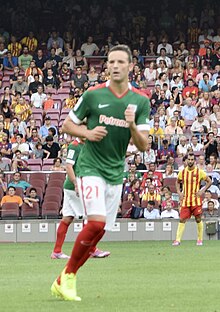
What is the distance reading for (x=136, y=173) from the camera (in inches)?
1054

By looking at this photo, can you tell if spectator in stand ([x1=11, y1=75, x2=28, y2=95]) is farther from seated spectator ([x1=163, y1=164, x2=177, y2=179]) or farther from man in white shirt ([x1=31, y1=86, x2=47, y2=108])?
seated spectator ([x1=163, y1=164, x2=177, y2=179])

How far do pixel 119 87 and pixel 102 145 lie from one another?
1.82 ft

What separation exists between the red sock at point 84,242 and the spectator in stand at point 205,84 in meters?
22.4

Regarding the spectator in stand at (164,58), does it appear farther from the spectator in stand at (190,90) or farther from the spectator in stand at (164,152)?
the spectator in stand at (164,152)

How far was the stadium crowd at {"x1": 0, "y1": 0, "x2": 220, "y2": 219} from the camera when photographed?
2694 centimetres

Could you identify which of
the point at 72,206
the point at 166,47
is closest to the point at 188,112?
the point at 166,47

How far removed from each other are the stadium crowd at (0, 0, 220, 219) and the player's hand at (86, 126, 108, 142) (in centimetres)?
1612

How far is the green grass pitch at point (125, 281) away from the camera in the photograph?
9523mm

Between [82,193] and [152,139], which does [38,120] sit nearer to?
Answer: [152,139]

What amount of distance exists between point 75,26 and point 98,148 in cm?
2862

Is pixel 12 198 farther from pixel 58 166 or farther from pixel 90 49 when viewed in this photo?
pixel 90 49

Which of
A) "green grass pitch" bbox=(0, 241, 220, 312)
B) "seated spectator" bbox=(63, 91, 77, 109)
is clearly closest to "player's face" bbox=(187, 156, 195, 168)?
"green grass pitch" bbox=(0, 241, 220, 312)

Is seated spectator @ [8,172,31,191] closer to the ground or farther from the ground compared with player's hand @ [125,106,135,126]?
closer to the ground

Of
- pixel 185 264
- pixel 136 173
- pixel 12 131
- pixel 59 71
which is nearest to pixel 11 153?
pixel 12 131
